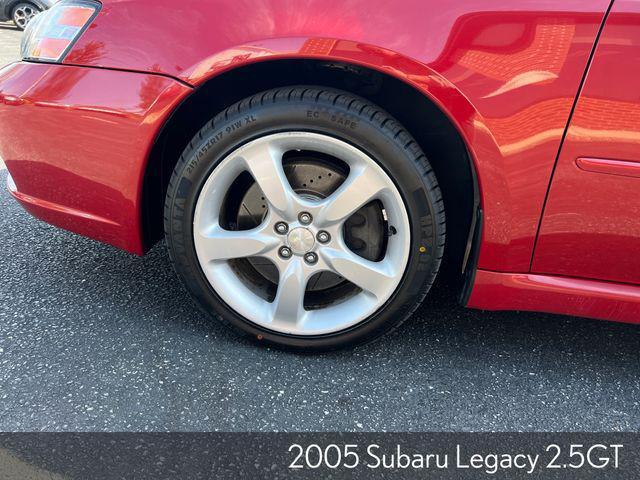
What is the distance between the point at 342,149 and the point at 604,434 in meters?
1.00

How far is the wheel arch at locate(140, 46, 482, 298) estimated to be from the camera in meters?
1.42

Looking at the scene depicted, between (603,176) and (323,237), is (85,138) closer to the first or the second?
(323,237)

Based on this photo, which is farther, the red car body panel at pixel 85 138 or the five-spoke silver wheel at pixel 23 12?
the five-spoke silver wheel at pixel 23 12

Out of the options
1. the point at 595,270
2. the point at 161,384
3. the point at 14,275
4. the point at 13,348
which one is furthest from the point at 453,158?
the point at 14,275

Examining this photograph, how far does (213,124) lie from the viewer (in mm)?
1436

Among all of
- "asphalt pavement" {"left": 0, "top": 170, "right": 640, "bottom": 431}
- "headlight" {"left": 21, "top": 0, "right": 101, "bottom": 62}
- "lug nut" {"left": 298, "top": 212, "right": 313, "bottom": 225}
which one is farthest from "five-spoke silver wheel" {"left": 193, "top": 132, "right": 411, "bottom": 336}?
"headlight" {"left": 21, "top": 0, "right": 101, "bottom": 62}

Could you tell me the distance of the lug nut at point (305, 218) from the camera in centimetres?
147

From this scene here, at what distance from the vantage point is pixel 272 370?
5.14 ft

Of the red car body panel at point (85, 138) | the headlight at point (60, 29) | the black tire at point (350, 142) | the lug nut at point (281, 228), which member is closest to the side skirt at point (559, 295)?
the black tire at point (350, 142)

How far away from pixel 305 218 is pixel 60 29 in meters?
0.84

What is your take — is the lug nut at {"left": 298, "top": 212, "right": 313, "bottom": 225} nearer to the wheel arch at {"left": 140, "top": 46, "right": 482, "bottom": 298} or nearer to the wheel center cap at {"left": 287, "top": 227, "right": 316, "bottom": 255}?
the wheel center cap at {"left": 287, "top": 227, "right": 316, "bottom": 255}
